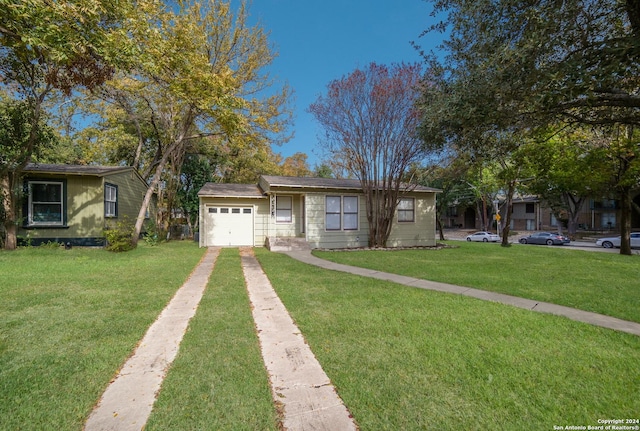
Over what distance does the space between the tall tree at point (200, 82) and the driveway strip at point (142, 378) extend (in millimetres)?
6395

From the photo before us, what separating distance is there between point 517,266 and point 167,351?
367 inches

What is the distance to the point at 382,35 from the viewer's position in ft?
31.2

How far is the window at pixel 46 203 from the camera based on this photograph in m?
12.1

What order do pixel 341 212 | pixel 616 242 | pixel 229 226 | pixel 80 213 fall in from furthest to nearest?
pixel 616 242
pixel 229 226
pixel 341 212
pixel 80 213

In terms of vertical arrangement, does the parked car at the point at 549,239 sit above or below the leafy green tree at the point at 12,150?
below

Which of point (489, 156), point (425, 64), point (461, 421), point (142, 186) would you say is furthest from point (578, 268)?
point (142, 186)

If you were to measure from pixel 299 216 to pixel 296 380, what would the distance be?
40.6ft

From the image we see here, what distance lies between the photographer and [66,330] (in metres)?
3.70

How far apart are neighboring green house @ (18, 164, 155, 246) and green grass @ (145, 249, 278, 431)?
11497 mm

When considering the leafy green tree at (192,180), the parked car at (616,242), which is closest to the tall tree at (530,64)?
the leafy green tree at (192,180)

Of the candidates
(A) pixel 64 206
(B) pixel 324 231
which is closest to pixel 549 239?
(B) pixel 324 231

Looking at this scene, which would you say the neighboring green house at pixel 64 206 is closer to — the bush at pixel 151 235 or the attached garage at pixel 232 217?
the bush at pixel 151 235

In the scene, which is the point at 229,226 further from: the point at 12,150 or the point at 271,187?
the point at 12,150

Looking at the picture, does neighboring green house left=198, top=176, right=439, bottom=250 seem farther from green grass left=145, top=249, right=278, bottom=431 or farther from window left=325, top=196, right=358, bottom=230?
green grass left=145, top=249, right=278, bottom=431
